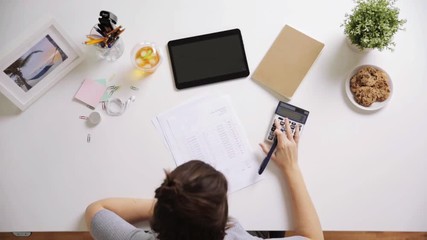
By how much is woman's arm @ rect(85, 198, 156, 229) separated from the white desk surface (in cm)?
4

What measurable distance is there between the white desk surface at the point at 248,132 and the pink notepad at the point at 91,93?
3 centimetres

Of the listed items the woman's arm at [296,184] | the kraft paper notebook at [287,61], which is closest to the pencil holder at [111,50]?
the kraft paper notebook at [287,61]

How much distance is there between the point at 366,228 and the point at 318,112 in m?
0.34

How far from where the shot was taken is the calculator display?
0.93m

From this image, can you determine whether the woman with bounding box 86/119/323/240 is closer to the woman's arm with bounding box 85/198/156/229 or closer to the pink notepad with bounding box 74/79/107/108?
the woman's arm with bounding box 85/198/156/229

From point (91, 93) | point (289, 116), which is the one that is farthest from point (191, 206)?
point (91, 93)

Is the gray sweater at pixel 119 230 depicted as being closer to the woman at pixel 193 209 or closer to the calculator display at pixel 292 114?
the woman at pixel 193 209

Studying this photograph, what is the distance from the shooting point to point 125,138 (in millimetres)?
959

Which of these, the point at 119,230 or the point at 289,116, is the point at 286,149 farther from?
the point at 119,230

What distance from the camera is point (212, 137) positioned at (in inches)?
37.0

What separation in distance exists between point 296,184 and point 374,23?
1.52ft

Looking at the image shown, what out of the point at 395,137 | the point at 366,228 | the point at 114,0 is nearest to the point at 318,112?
the point at 395,137

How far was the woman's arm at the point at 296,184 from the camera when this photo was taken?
2.80 feet

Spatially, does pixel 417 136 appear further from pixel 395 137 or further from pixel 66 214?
pixel 66 214
